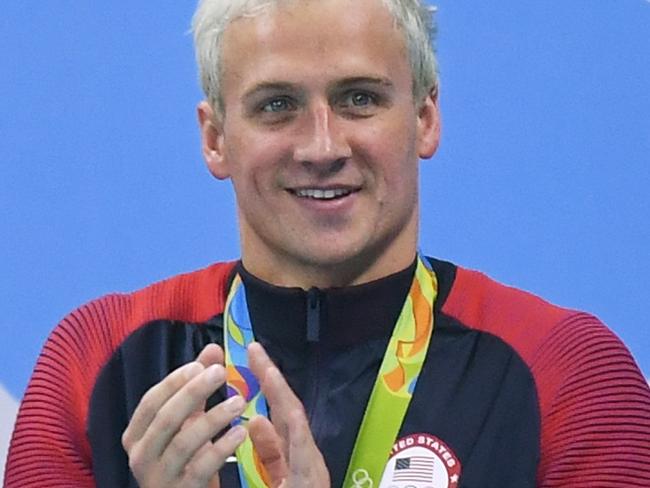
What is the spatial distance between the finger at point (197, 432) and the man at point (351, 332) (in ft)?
0.44

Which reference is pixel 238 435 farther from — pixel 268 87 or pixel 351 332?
pixel 268 87

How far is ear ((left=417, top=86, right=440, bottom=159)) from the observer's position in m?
1.79

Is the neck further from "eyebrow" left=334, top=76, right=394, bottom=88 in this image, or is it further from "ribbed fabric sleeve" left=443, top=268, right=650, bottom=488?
"eyebrow" left=334, top=76, right=394, bottom=88

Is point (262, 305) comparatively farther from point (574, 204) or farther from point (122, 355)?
point (574, 204)

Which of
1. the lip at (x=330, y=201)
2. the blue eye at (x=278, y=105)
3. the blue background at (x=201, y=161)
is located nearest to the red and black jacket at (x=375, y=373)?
the lip at (x=330, y=201)

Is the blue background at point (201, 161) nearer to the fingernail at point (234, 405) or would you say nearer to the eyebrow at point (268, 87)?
the eyebrow at point (268, 87)

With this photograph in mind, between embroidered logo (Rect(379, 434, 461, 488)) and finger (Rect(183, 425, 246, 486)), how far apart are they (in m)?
0.27

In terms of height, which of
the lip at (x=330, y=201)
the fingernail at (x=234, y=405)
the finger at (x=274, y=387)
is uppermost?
the lip at (x=330, y=201)

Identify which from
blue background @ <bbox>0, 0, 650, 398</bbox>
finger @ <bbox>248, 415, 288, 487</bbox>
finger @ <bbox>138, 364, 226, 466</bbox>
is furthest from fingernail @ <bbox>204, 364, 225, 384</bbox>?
blue background @ <bbox>0, 0, 650, 398</bbox>

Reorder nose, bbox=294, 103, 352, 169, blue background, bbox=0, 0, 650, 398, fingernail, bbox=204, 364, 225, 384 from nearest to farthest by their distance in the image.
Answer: fingernail, bbox=204, 364, 225, 384, nose, bbox=294, 103, 352, 169, blue background, bbox=0, 0, 650, 398

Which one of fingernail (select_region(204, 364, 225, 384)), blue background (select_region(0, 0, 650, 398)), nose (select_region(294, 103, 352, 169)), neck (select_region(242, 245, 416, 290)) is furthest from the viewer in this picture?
blue background (select_region(0, 0, 650, 398))

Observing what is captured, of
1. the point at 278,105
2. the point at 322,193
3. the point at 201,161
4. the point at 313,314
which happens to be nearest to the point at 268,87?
the point at 278,105

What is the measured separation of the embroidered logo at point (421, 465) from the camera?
5.48 ft

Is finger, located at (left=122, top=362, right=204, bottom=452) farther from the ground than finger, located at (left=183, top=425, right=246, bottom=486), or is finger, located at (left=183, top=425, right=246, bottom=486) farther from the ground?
finger, located at (left=122, top=362, right=204, bottom=452)
